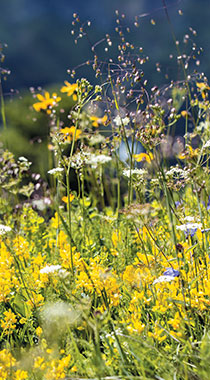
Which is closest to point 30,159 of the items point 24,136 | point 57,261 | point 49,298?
point 24,136

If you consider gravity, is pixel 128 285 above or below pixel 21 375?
above

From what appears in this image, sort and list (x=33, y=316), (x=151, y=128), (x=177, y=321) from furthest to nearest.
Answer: (x=33, y=316) → (x=151, y=128) → (x=177, y=321)

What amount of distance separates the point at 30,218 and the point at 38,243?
17 cm

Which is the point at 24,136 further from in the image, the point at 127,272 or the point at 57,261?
the point at 127,272

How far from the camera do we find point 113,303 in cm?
128

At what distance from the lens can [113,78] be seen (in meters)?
1.45

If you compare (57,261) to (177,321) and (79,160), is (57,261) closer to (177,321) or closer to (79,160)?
(79,160)

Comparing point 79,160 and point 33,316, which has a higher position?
point 79,160

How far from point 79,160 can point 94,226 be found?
0.85 metres

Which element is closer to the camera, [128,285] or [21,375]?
[21,375]

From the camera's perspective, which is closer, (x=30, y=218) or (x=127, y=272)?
(x=127, y=272)

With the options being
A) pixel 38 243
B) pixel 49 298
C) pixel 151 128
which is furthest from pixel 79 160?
pixel 38 243

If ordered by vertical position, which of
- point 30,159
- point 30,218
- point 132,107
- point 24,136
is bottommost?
point 30,218

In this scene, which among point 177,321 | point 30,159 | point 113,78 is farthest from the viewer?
point 30,159
